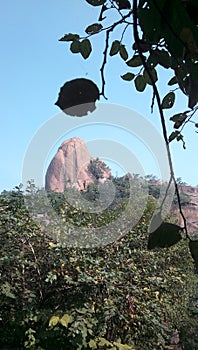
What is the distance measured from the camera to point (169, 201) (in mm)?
416

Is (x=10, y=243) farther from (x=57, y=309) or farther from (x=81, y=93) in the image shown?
(x=81, y=93)

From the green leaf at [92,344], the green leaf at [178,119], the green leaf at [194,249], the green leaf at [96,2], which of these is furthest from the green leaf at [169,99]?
the green leaf at [92,344]

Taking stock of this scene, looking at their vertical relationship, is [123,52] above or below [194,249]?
above

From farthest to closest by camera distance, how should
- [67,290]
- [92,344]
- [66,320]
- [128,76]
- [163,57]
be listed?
[67,290] < [92,344] < [66,320] < [128,76] < [163,57]

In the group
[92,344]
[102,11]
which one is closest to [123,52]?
[102,11]

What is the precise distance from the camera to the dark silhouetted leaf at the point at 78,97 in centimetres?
36

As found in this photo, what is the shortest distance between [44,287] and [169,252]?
1456mm

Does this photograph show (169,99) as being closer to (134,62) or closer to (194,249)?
(134,62)

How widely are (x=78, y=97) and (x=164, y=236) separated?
13 cm

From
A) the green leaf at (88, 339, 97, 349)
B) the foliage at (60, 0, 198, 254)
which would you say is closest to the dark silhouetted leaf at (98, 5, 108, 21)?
the foliage at (60, 0, 198, 254)

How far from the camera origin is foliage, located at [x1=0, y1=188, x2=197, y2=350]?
3131 millimetres

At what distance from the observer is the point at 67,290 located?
3.42 meters

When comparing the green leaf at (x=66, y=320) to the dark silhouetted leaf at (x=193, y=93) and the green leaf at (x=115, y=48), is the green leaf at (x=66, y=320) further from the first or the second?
the dark silhouetted leaf at (x=193, y=93)

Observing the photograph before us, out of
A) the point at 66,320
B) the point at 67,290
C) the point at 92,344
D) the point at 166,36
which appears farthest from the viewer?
the point at 67,290
